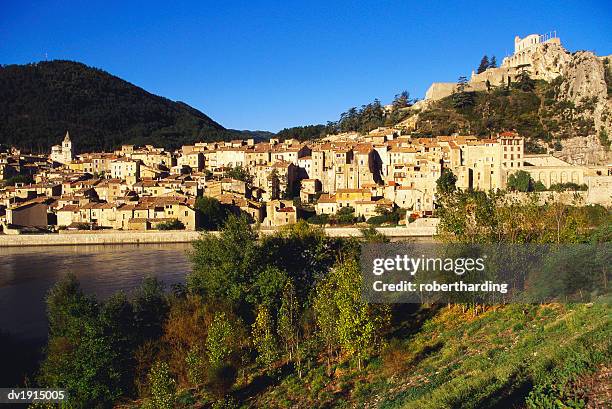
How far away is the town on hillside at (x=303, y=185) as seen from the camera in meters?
26.8

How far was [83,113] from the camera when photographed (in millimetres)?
65312

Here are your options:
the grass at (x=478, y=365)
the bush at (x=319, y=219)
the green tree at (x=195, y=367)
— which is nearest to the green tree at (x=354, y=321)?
the grass at (x=478, y=365)

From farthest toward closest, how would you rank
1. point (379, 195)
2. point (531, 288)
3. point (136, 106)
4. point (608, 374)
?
point (136, 106) → point (379, 195) → point (531, 288) → point (608, 374)

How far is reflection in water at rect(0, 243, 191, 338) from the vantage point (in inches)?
510

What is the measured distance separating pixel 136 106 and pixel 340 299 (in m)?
70.8

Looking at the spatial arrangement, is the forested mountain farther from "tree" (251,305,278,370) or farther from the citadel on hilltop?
"tree" (251,305,278,370)

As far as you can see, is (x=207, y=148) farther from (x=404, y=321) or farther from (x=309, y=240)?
(x=404, y=321)

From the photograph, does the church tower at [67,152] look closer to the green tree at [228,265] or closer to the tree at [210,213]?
the tree at [210,213]

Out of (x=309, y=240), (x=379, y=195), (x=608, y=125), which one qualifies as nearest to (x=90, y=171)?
(x=379, y=195)

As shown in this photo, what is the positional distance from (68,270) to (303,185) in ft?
54.5

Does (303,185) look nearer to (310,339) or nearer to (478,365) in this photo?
(310,339)

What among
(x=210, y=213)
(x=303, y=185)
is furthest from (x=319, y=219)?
(x=303, y=185)

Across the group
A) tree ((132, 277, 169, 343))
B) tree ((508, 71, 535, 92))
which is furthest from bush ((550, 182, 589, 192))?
tree ((132, 277, 169, 343))

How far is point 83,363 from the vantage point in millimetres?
7621
